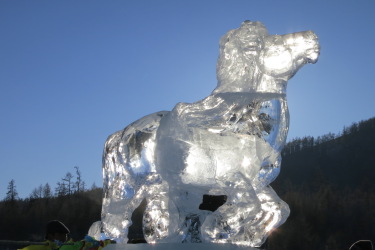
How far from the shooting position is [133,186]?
3.84m

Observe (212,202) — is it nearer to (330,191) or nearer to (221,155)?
(221,155)

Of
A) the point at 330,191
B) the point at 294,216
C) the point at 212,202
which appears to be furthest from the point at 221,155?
the point at 330,191

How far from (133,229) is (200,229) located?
76.6 feet

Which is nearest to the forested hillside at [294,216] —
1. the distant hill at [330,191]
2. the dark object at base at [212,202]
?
the distant hill at [330,191]

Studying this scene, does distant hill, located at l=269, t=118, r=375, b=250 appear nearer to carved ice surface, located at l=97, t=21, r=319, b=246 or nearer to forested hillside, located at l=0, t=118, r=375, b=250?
forested hillside, located at l=0, t=118, r=375, b=250

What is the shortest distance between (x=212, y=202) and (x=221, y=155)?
0.42 metres

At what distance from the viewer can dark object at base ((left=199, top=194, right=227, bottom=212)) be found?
3729 mm

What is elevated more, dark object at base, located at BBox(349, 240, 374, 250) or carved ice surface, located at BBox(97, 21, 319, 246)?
carved ice surface, located at BBox(97, 21, 319, 246)

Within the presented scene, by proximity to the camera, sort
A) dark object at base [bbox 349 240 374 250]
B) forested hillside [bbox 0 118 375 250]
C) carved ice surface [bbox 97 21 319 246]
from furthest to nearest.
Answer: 1. forested hillside [bbox 0 118 375 250]
2. carved ice surface [bbox 97 21 319 246]
3. dark object at base [bbox 349 240 374 250]

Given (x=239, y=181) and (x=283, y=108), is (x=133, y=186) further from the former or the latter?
(x=283, y=108)

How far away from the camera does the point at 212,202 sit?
12.3 feet

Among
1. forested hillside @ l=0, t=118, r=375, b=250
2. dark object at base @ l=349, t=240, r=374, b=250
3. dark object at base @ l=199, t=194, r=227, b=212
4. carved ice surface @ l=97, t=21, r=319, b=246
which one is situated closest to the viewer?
dark object at base @ l=349, t=240, r=374, b=250

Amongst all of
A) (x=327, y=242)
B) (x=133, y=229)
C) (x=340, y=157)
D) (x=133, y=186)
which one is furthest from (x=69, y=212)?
(x=340, y=157)

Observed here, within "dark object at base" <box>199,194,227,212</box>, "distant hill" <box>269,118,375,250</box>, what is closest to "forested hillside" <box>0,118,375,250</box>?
"distant hill" <box>269,118,375,250</box>
